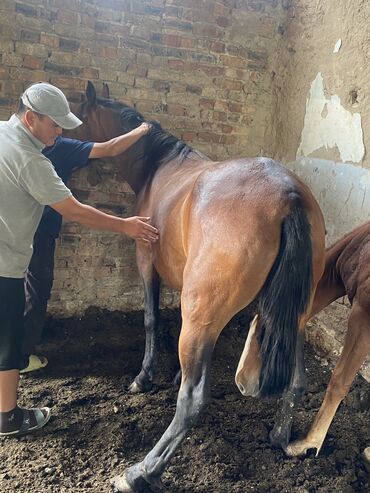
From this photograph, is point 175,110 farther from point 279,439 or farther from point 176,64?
point 279,439

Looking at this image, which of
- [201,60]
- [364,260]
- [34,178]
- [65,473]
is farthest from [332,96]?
[65,473]

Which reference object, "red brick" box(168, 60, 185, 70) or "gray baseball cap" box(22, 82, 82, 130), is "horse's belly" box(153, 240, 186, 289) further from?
"red brick" box(168, 60, 185, 70)

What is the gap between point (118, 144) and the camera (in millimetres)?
2562

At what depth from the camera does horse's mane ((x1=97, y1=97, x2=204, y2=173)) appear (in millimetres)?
2621

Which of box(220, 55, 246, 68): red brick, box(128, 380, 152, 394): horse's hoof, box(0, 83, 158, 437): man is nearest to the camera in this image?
box(0, 83, 158, 437): man

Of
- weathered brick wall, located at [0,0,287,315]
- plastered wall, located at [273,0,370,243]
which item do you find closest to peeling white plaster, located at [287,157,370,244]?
plastered wall, located at [273,0,370,243]

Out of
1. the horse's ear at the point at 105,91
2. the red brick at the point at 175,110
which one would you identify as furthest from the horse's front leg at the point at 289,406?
the horse's ear at the point at 105,91

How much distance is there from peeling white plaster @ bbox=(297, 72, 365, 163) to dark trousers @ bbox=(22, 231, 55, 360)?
83.4 inches

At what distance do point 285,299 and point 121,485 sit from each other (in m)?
1.09

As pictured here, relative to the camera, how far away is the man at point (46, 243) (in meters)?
2.47

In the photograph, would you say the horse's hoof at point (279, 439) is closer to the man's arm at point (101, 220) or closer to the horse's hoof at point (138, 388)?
the horse's hoof at point (138, 388)

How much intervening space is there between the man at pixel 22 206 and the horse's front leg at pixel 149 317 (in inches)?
18.1

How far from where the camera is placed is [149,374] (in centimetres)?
245

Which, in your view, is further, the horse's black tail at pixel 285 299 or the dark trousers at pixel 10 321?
the dark trousers at pixel 10 321
